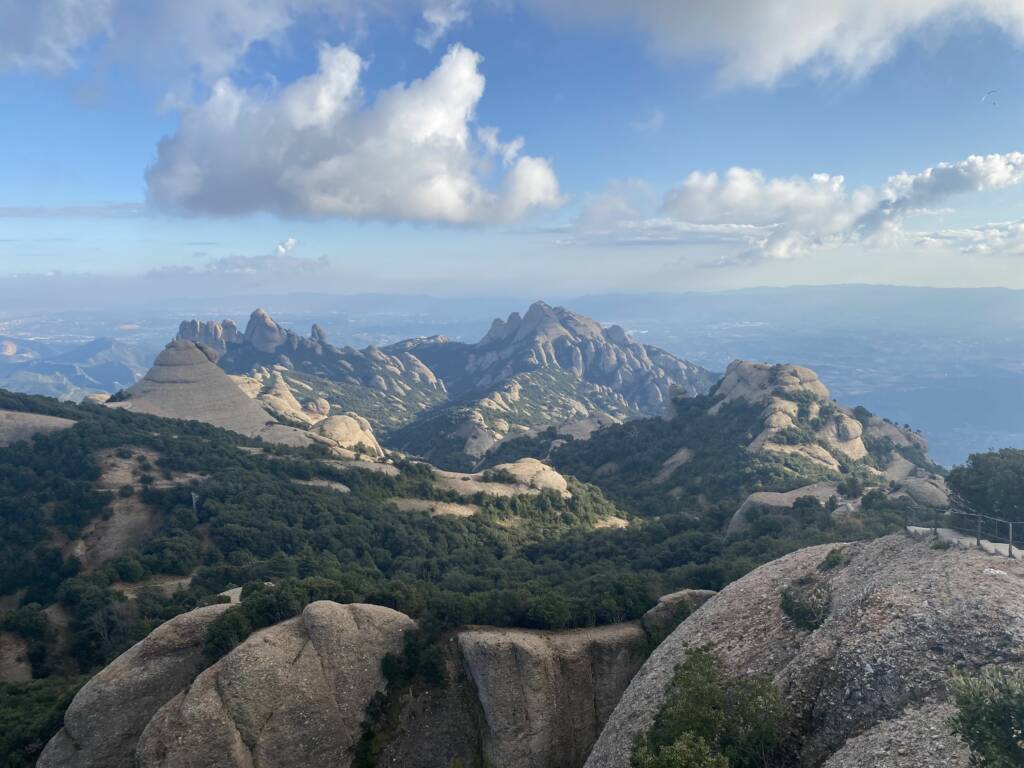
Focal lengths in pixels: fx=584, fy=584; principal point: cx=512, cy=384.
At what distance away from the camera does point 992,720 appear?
793 inches

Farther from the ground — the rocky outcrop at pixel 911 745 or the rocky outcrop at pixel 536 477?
the rocky outcrop at pixel 911 745

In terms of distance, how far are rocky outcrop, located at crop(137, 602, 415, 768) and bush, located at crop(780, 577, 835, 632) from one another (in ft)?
88.0

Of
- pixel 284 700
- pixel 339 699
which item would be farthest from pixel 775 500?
pixel 284 700

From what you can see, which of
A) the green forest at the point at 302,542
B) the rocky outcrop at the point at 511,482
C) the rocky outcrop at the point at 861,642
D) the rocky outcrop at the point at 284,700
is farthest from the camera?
the rocky outcrop at the point at 511,482

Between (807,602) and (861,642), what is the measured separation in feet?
20.4

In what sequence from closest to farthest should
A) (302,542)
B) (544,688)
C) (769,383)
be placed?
(544,688), (302,542), (769,383)

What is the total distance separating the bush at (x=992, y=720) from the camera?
1938 cm

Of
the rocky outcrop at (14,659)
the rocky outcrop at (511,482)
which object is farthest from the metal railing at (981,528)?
the rocky outcrop at (511,482)

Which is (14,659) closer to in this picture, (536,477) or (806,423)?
(536,477)

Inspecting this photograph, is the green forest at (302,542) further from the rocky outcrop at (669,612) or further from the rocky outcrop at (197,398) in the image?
the rocky outcrop at (197,398)

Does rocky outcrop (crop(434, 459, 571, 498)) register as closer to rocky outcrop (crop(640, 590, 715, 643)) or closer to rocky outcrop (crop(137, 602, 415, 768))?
rocky outcrop (crop(640, 590, 715, 643))

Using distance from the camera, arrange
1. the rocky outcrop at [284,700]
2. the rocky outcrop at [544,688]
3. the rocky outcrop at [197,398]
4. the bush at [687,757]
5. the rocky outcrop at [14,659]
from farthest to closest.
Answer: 1. the rocky outcrop at [197,398]
2. the rocky outcrop at [14,659]
3. the rocky outcrop at [544,688]
4. the rocky outcrop at [284,700]
5. the bush at [687,757]

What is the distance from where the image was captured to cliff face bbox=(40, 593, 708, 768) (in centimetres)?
3616

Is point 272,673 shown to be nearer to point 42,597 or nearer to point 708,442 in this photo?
point 42,597
